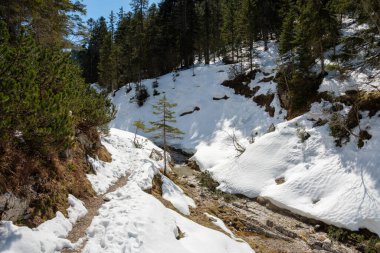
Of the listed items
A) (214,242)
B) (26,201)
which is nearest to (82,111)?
(26,201)

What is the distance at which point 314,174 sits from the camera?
18172mm

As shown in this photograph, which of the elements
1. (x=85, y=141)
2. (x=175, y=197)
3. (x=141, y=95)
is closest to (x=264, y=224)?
(x=175, y=197)

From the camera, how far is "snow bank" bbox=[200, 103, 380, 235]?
1526 cm

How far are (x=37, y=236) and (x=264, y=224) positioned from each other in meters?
12.3

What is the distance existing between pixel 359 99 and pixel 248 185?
996cm

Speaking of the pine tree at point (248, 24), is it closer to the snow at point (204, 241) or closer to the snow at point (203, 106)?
the snow at point (203, 106)

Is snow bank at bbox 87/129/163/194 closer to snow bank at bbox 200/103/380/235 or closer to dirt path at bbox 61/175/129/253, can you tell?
dirt path at bbox 61/175/129/253

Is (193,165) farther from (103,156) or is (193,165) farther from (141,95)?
(141,95)

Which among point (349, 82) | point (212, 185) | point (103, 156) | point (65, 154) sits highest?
point (349, 82)

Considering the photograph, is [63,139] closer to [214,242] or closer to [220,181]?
[214,242]

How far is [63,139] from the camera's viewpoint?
871 cm

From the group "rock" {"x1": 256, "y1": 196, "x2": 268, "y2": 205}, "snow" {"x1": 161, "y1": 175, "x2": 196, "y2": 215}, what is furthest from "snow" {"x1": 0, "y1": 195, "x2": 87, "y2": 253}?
"rock" {"x1": 256, "y1": 196, "x2": 268, "y2": 205}

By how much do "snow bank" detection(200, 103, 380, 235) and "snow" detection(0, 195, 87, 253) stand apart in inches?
520

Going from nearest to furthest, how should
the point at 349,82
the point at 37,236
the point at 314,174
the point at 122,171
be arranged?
the point at 37,236
the point at 122,171
the point at 314,174
the point at 349,82
